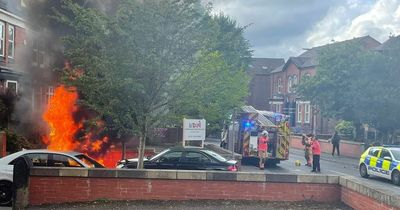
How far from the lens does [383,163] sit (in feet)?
56.7

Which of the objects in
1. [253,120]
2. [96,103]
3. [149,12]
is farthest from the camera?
[253,120]

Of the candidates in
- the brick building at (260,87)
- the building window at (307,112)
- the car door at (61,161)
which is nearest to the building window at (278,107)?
the building window at (307,112)

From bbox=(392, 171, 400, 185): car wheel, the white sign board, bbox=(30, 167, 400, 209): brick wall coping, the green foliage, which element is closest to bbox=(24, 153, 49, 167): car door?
bbox=(30, 167, 400, 209): brick wall coping

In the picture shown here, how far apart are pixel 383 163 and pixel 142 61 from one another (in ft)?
35.7

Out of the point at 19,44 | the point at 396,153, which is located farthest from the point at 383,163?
the point at 19,44

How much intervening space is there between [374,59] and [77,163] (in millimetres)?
23147

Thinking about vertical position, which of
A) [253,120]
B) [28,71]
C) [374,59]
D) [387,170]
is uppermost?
[374,59]

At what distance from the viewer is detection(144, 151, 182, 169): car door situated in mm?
→ 13273

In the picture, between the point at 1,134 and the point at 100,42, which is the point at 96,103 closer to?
the point at 100,42

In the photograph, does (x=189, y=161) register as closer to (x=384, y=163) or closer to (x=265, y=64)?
(x=384, y=163)

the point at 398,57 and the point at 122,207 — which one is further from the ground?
the point at 398,57

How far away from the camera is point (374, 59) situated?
95.8ft

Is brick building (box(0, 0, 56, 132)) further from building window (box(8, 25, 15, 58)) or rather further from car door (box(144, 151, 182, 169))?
car door (box(144, 151, 182, 169))

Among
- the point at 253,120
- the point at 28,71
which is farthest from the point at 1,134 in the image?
the point at 253,120
